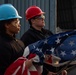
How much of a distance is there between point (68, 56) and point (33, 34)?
902 millimetres

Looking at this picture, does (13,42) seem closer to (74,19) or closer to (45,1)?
(45,1)

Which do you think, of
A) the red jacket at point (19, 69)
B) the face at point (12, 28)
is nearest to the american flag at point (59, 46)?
the red jacket at point (19, 69)

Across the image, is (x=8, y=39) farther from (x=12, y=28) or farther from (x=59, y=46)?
(x=59, y=46)

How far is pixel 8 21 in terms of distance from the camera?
3283mm

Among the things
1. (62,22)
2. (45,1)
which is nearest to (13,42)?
(45,1)

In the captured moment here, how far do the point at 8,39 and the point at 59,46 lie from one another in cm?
50

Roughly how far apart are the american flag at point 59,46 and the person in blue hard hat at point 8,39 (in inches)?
5.7

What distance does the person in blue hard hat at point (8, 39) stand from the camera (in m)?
3.11

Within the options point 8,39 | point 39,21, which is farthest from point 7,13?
point 39,21

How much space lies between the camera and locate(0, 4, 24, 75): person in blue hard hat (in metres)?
3.11

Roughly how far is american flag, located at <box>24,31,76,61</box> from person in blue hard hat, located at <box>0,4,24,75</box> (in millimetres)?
144

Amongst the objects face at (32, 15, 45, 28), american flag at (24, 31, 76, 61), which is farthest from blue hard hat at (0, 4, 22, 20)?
face at (32, 15, 45, 28)

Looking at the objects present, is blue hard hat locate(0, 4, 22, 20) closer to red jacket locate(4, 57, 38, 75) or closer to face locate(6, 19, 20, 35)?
face locate(6, 19, 20, 35)

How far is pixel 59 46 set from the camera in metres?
3.12
